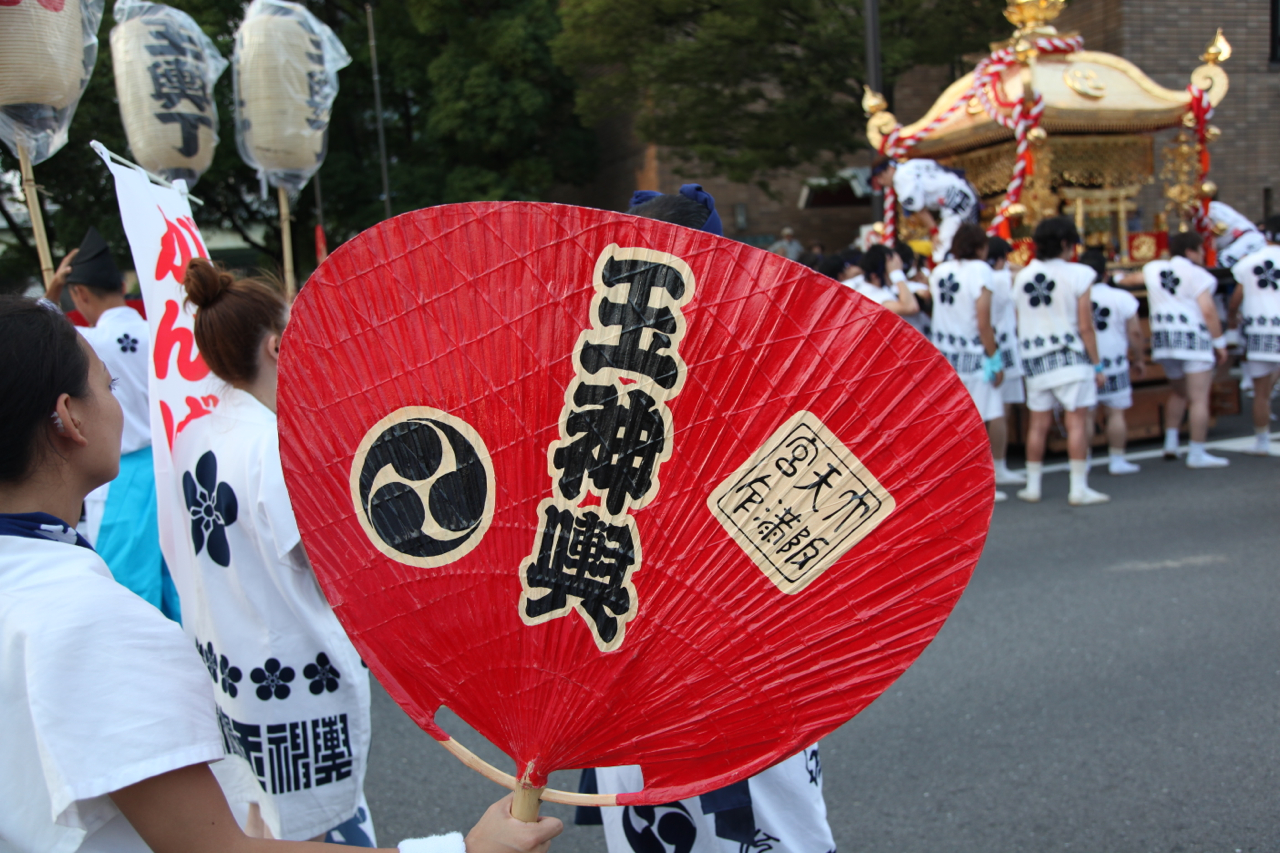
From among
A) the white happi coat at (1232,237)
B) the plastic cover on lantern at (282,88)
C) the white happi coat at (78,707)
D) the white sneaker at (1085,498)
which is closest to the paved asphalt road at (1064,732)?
the white sneaker at (1085,498)

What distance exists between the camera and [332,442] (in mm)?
1146

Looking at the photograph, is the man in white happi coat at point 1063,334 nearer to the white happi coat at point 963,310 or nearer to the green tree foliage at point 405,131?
the white happi coat at point 963,310

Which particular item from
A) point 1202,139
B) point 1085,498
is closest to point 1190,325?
point 1085,498

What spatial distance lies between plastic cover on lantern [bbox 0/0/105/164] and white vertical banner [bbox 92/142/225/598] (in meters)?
0.89

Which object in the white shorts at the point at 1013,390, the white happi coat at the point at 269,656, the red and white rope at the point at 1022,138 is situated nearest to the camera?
the white happi coat at the point at 269,656

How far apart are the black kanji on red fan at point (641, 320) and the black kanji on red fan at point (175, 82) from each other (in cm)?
436

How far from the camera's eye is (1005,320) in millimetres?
6570

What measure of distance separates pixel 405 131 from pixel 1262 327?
64.0 ft

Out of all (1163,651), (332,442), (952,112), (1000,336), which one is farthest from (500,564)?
(952,112)

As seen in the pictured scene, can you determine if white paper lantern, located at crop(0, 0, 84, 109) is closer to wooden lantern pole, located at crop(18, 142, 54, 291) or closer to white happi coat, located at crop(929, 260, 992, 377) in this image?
wooden lantern pole, located at crop(18, 142, 54, 291)

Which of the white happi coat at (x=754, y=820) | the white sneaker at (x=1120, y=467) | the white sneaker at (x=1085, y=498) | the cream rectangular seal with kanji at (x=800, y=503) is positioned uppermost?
the cream rectangular seal with kanji at (x=800, y=503)

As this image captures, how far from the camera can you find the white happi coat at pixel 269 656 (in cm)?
188

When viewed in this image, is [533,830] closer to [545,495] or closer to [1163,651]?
[545,495]

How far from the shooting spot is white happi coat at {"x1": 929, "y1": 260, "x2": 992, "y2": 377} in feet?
20.7
